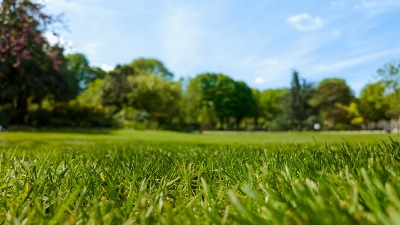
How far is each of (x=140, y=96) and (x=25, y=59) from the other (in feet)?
92.7

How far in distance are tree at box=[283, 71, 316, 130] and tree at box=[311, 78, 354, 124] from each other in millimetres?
1732

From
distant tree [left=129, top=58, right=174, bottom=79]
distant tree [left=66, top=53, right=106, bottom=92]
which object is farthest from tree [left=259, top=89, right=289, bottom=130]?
distant tree [left=66, top=53, right=106, bottom=92]

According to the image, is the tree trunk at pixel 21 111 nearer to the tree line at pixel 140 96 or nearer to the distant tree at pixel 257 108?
the tree line at pixel 140 96

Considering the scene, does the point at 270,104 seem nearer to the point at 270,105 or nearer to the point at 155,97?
the point at 270,105

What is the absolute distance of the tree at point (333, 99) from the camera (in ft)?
234

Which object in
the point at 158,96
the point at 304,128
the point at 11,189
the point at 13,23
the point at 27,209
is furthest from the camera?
the point at 304,128

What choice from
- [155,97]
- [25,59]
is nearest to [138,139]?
[25,59]

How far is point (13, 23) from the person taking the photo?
28.5 feet

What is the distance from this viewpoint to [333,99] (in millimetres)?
75250

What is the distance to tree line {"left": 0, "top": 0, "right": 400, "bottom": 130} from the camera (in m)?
9.69

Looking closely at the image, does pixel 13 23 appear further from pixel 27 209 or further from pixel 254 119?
pixel 254 119

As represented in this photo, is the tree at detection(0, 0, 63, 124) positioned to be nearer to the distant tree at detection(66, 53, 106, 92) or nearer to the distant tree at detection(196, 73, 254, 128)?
the distant tree at detection(196, 73, 254, 128)

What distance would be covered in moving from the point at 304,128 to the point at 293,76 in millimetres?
11315

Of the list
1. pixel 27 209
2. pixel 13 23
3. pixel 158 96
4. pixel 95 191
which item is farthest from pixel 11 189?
pixel 158 96
